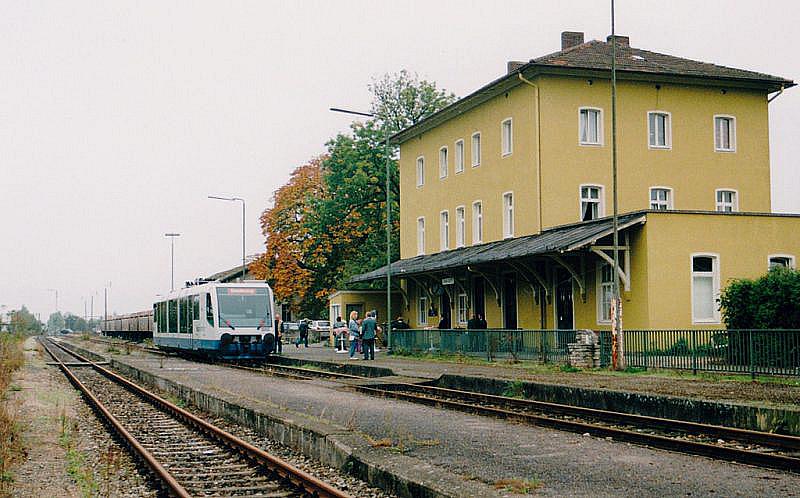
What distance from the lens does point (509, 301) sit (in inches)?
1444

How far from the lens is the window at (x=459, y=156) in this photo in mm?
41781

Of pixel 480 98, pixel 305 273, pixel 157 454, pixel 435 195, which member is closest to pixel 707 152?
pixel 480 98

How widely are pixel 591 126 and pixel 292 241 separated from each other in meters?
34.1

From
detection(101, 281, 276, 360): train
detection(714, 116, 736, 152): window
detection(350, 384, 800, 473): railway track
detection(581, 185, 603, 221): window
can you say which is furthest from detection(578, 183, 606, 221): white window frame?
detection(350, 384, 800, 473): railway track

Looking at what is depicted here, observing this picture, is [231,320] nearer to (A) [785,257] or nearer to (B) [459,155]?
(B) [459,155]

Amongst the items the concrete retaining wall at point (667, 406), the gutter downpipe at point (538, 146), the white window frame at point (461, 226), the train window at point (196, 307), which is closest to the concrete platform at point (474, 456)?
the concrete retaining wall at point (667, 406)

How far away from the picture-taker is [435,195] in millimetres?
45031

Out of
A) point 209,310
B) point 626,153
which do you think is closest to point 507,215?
point 626,153

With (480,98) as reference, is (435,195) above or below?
below

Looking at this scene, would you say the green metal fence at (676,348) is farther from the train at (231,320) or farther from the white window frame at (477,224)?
the white window frame at (477,224)

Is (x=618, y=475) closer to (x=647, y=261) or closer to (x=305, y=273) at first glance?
(x=647, y=261)

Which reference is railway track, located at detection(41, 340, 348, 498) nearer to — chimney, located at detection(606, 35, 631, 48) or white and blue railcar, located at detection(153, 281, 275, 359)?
white and blue railcar, located at detection(153, 281, 275, 359)

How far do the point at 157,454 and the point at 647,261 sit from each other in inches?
733

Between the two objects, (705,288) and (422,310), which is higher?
(705,288)
